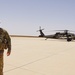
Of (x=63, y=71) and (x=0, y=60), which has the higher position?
(x=0, y=60)

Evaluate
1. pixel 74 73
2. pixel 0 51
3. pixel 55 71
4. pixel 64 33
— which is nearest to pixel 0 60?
pixel 0 51

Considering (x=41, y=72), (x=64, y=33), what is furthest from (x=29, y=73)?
(x=64, y=33)

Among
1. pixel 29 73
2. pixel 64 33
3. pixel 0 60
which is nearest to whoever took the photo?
pixel 0 60

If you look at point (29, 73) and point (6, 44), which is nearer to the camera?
point (6, 44)

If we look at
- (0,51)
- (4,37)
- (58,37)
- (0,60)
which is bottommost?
(58,37)

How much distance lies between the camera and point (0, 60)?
3.22 m

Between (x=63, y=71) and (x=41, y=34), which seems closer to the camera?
(x=63, y=71)

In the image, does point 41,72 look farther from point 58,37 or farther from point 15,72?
point 58,37

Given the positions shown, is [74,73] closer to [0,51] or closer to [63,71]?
[63,71]

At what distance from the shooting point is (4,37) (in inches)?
Result: 131

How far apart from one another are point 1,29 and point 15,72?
1.48 meters

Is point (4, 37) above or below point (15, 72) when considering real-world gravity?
above

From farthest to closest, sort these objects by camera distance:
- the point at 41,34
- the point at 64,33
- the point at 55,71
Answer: the point at 41,34 → the point at 64,33 → the point at 55,71

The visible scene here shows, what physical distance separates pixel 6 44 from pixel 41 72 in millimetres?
1455
